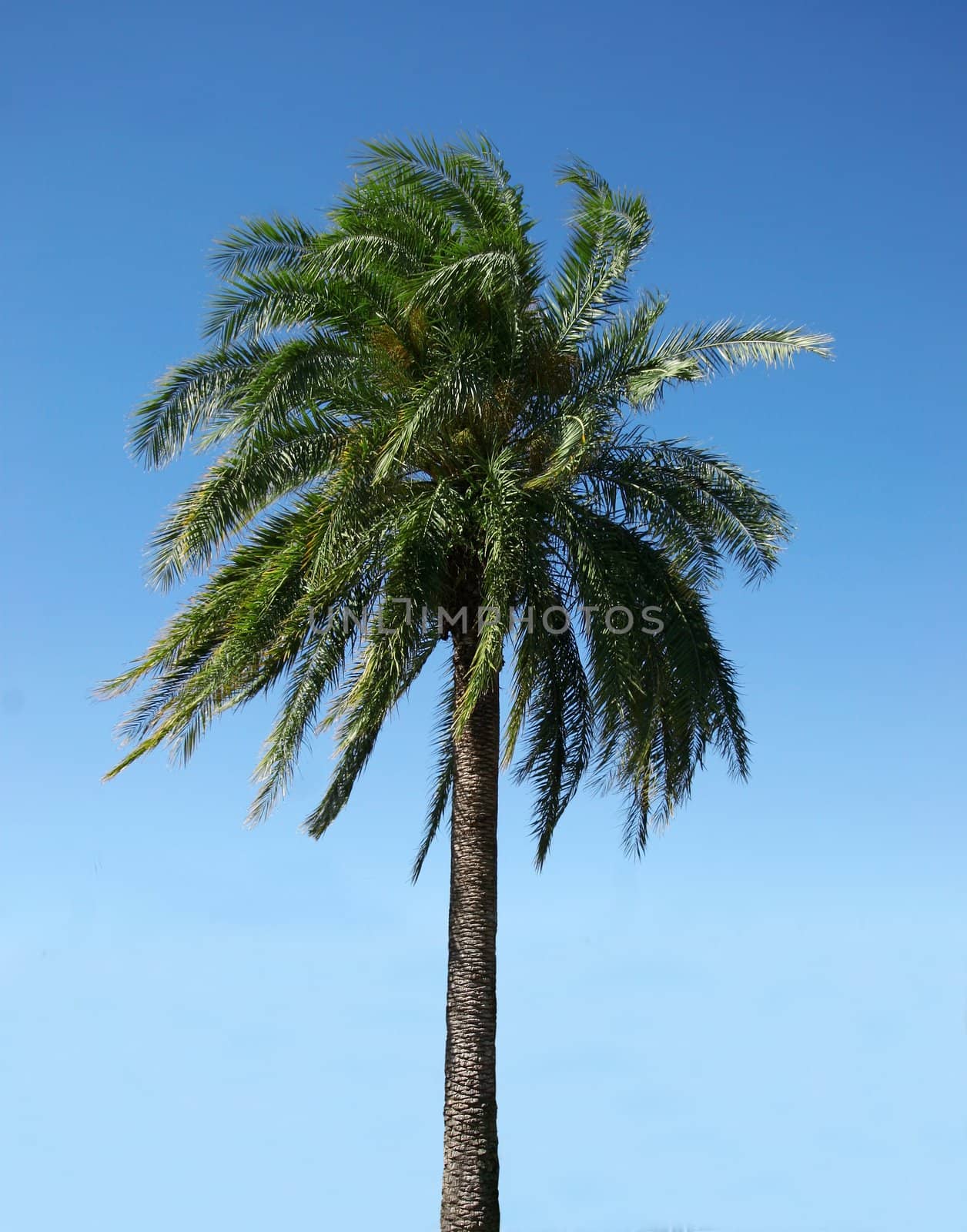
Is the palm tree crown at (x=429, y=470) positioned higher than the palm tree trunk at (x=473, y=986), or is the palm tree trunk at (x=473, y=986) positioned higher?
the palm tree crown at (x=429, y=470)

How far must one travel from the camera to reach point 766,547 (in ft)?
51.0

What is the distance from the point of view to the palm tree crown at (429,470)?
534 inches

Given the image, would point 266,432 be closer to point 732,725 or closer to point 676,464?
point 676,464

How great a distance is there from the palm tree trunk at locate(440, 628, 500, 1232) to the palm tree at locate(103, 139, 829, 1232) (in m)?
0.02

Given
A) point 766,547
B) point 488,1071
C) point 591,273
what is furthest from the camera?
point 766,547

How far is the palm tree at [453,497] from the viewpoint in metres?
13.5

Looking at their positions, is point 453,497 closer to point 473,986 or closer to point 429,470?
point 429,470

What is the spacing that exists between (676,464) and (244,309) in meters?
4.98

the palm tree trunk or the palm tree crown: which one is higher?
the palm tree crown

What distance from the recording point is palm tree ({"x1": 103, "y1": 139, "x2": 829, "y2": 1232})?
13492 millimetres

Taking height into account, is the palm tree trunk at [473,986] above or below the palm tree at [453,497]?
below

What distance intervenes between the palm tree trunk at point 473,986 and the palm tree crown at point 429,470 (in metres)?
0.49

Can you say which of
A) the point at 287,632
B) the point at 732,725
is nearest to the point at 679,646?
the point at 732,725

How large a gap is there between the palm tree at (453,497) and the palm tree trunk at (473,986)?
24mm
